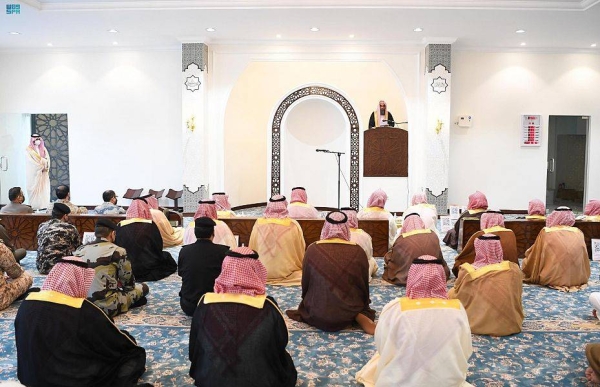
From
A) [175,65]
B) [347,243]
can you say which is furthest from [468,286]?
[175,65]

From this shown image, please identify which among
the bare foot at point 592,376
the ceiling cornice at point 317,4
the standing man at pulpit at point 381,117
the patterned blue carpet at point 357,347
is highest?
the ceiling cornice at point 317,4

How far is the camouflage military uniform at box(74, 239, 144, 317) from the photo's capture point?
11.7 ft

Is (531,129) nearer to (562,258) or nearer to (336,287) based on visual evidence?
(562,258)

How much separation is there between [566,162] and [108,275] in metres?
9.43

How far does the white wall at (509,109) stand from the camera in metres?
9.48

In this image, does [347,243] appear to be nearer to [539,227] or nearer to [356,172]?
Answer: [539,227]

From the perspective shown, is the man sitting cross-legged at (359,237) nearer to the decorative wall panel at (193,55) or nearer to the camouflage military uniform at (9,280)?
the camouflage military uniform at (9,280)

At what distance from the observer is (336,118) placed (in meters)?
10.4

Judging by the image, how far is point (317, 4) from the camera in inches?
277

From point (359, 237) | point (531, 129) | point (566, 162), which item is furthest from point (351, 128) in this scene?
point (359, 237)

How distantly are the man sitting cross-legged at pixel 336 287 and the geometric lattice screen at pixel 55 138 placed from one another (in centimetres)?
780

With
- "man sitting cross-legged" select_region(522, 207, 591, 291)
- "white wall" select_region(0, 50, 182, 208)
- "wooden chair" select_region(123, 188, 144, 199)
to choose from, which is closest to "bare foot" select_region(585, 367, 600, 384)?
"man sitting cross-legged" select_region(522, 207, 591, 291)

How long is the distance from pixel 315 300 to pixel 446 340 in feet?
4.10

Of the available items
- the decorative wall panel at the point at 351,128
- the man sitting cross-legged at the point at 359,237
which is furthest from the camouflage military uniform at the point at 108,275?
the decorative wall panel at the point at 351,128
